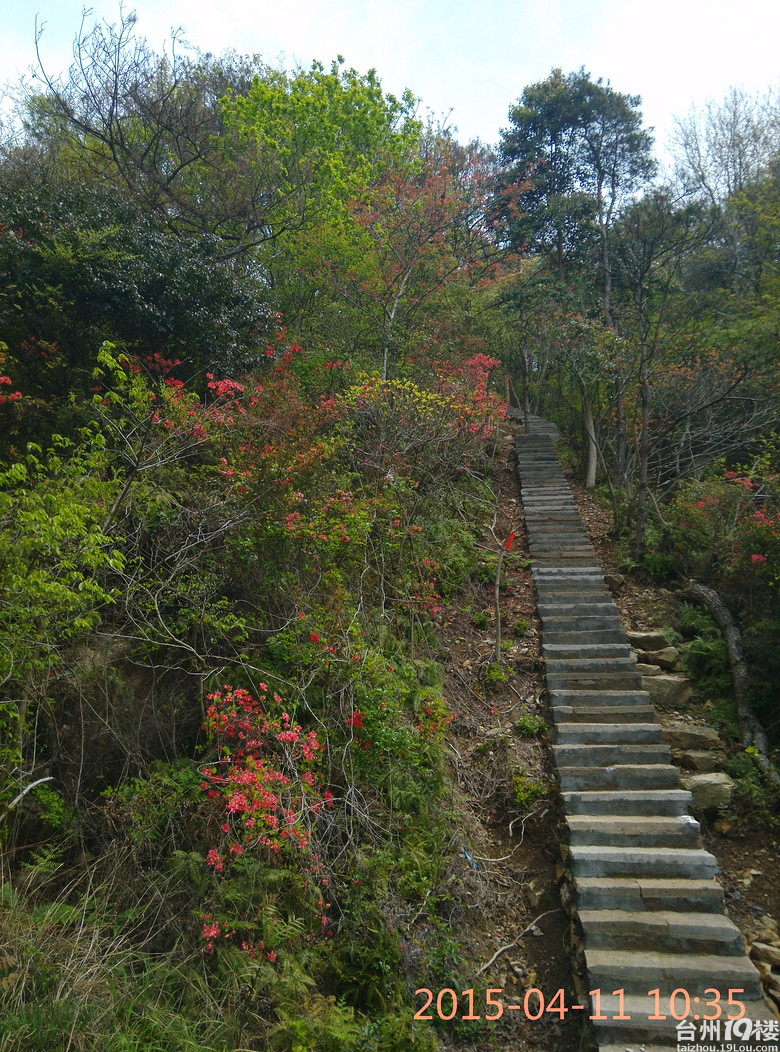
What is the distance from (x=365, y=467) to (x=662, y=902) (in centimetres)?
546

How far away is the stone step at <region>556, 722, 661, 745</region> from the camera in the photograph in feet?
20.4

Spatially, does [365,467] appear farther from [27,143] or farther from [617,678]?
[27,143]

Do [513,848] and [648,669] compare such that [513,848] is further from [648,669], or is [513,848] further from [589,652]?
[648,669]

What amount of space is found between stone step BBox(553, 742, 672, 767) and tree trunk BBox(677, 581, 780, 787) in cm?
81

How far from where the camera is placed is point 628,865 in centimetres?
502

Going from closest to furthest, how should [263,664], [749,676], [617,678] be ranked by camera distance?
[263,664]
[749,676]
[617,678]

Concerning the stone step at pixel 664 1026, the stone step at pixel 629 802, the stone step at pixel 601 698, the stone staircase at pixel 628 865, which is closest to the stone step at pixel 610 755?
the stone staircase at pixel 628 865

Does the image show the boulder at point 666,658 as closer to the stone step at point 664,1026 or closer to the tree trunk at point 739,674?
the tree trunk at point 739,674

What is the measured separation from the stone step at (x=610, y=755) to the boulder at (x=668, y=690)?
842 mm

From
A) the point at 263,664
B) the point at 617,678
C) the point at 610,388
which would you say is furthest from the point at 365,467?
the point at 610,388

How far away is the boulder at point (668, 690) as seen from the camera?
Answer: 6816mm

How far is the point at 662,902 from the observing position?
4758mm

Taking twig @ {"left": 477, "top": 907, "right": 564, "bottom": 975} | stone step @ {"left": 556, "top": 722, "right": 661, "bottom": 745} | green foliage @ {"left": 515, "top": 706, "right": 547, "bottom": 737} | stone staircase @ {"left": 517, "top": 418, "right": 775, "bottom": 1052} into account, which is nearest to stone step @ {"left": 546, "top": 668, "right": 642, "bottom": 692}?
stone staircase @ {"left": 517, "top": 418, "right": 775, "bottom": 1052}

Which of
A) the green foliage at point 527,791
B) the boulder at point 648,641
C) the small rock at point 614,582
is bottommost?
the green foliage at point 527,791
